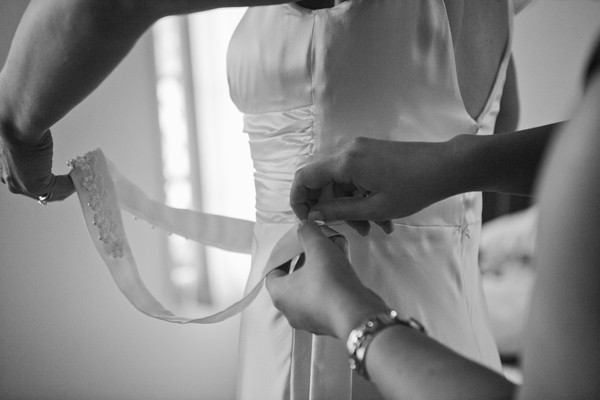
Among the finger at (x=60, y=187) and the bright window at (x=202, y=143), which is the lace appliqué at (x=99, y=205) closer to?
the finger at (x=60, y=187)

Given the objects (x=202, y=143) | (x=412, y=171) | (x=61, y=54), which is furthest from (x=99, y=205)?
(x=202, y=143)

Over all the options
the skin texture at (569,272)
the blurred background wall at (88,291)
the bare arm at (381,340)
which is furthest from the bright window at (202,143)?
the skin texture at (569,272)

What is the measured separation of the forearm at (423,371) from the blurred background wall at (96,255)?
6.28ft

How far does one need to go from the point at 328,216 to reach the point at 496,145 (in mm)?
179

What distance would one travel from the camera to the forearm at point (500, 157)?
0.66 m

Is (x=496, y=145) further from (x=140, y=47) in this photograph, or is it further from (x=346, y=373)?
(x=140, y=47)

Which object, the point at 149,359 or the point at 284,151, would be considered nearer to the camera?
the point at 284,151

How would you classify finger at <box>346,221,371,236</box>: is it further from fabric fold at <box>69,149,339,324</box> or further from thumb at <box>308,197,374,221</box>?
fabric fold at <box>69,149,339,324</box>

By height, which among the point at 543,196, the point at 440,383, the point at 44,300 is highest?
the point at 543,196

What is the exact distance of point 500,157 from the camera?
2.20ft

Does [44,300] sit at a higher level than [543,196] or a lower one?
lower

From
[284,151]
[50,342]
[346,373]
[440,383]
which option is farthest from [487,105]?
[50,342]

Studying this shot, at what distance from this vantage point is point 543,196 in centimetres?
27

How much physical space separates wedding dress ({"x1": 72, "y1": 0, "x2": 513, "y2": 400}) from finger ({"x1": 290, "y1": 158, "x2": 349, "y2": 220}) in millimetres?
36
